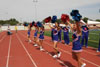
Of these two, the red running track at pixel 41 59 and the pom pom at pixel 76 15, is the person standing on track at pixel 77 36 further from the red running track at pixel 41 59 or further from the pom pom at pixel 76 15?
the red running track at pixel 41 59

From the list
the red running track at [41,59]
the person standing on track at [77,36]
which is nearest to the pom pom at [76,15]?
the person standing on track at [77,36]

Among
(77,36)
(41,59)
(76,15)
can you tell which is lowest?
(41,59)

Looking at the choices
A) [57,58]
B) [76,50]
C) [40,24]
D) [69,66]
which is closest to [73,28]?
[76,50]

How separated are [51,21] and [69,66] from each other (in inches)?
120

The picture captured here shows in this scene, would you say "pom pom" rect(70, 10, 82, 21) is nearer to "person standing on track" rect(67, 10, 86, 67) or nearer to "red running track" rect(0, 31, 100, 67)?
"person standing on track" rect(67, 10, 86, 67)

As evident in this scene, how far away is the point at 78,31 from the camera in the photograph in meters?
5.16

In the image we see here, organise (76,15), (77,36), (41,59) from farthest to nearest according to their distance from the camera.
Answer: (41,59) < (77,36) < (76,15)

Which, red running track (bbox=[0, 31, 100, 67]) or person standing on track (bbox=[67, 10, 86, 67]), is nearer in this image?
person standing on track (bbox=[67, 10, 86, 67])

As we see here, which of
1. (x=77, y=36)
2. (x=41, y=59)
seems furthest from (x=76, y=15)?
(x=41, y=59)

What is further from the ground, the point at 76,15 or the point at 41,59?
the point at 76,15

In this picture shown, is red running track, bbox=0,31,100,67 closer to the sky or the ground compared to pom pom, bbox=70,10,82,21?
closer to the ground

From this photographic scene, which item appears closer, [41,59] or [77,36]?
[77,36]

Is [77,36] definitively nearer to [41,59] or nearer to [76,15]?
[76,15]

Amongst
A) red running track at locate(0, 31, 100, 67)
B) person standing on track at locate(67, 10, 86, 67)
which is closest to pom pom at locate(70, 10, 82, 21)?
person standing on track at locate(67, 10, 86, 67)
